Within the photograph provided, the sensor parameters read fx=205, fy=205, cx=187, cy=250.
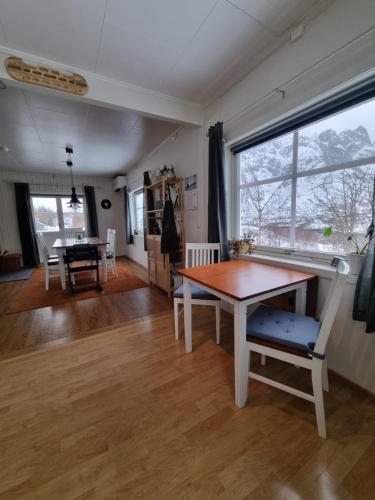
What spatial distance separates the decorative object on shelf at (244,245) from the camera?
7.29 ft

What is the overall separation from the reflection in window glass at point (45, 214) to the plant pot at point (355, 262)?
6688 mm

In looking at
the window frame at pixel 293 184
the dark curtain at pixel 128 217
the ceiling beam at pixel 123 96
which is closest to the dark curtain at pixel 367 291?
the window frame at pixel 293 184

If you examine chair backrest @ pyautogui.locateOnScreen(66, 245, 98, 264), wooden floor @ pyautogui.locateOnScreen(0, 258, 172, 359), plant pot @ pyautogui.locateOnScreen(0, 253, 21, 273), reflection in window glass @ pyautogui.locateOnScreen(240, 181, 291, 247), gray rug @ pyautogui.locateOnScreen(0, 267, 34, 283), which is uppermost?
reflection in window glass @ pyautogui.locateOnScreen(240, 181, 291, 247)

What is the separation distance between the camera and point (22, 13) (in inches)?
54.4

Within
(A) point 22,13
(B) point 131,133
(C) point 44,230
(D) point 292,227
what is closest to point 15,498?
(D) point 292,227

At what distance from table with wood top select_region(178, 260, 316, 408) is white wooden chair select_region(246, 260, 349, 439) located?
0.36 ft

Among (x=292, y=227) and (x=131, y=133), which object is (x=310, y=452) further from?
(x=131, y=133)

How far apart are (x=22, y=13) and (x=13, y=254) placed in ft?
17.4

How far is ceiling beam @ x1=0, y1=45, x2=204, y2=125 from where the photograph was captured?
173cm

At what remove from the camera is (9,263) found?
495 cm

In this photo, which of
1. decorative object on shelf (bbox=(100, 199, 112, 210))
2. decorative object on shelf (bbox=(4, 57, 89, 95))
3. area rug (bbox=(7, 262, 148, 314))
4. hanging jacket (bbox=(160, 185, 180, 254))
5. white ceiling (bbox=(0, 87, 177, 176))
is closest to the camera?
decorative object on shelf (bbox=(4, 57, 89, 95))

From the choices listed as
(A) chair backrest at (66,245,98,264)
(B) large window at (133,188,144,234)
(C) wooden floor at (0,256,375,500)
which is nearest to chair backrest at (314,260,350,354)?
(C) wooden floor at (0,256,375,500)

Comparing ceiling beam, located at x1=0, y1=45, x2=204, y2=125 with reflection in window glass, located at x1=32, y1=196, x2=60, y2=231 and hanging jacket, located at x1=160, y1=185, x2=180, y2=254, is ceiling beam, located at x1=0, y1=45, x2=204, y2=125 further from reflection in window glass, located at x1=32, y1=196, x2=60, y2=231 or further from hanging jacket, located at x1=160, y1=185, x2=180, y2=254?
reflection in window glass, located at x1=32, y1=196, x2=60, y2=231

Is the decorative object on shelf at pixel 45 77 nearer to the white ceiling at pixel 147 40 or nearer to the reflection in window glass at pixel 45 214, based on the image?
the white ceiling at pixel 147 40
